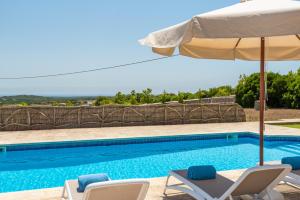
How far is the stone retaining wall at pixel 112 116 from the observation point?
13.0 meters

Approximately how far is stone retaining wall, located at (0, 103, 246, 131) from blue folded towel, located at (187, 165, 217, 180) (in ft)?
31.5

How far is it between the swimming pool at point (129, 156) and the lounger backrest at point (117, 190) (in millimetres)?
4083

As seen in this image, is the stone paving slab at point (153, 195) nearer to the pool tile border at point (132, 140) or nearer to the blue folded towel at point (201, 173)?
the blue folded towel at point (201, 173)

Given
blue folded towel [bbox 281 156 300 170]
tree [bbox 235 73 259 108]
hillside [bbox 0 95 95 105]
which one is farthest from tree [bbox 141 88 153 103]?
blue folded towel [bbox 281 156 300 170]

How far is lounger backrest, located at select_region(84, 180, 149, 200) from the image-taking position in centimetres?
329

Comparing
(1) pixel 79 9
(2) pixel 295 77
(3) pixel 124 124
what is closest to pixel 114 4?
(1) pixel 79 9

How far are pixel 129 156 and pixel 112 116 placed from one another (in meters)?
4.35

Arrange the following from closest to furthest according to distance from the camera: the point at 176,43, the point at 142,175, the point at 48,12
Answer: the point at 176,43
the point at 142,175
the point at 48,12

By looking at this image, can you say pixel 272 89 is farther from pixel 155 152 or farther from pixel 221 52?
pixel 221 52

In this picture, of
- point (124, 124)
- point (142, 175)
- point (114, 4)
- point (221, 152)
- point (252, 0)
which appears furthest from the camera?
point (114, 4)

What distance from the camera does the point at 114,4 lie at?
2291cm

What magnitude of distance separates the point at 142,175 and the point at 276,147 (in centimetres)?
544

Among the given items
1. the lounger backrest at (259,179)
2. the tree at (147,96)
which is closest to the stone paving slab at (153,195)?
the lounger backrest at (259,179)

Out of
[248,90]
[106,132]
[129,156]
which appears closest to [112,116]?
[106,132]
